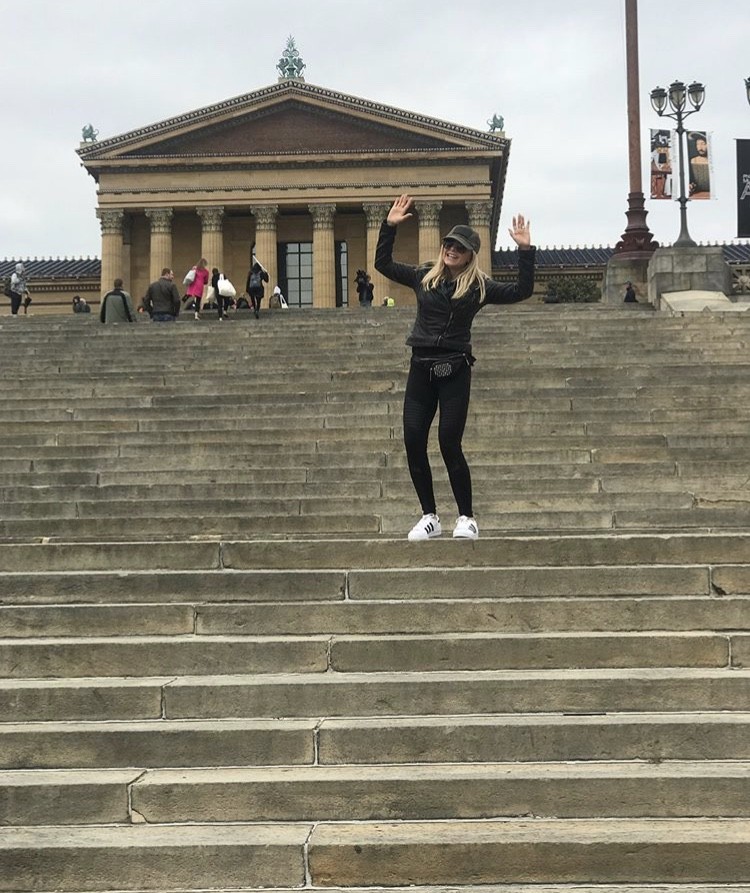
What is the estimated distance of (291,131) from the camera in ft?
158

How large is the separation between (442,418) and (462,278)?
31.9 inches

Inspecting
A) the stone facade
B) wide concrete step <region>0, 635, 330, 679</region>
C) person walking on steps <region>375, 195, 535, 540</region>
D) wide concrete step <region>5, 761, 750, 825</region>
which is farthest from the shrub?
wide concrete step <region>5, 761, 750, 825</region>

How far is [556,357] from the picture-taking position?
15.5 metres

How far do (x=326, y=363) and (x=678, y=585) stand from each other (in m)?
9.57

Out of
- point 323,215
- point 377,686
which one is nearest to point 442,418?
point 377,686

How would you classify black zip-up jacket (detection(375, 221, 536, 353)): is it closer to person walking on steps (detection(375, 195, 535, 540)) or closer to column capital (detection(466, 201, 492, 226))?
person walking on steps (detection(375, 195, 535, 540))

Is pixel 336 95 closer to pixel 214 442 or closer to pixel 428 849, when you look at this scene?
pixel 214 442

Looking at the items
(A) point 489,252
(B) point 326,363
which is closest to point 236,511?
(B) point 326,363

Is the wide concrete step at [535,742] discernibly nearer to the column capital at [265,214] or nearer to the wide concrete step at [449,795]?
the wide concrete step at [449,795]

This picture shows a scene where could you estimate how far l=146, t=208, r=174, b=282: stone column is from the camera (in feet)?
158

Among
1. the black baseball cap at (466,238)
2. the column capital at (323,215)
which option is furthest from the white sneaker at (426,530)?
the column capital at (323,215)

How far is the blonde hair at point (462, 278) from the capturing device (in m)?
6.44

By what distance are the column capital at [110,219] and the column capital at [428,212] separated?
12.7 m

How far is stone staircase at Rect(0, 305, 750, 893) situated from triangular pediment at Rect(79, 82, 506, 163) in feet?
128
